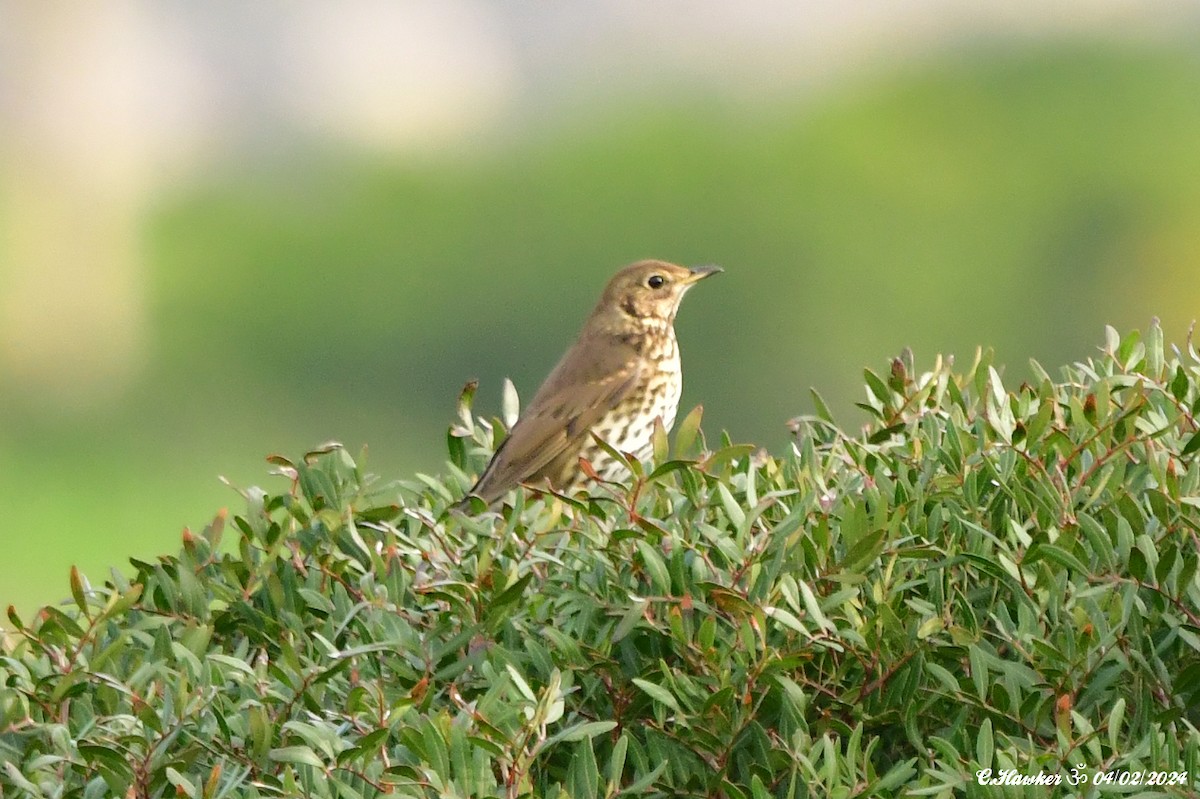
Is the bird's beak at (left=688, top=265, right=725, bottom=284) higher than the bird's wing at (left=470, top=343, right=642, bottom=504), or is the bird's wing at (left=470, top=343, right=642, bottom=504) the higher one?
the bird's beak at (left=688, top=265, right=725, bottom=284)

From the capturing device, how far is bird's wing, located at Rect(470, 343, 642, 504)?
489 cm

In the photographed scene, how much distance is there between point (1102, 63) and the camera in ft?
54.9

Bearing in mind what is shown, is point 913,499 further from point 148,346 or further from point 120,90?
point 120,90

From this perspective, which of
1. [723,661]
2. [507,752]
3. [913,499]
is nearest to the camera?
[507,752]

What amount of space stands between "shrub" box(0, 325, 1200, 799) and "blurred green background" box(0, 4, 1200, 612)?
876cm

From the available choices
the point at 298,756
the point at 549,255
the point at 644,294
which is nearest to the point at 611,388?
the point at 644,294

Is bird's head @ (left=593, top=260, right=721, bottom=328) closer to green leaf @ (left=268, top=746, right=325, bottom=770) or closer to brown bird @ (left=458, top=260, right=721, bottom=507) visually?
brown bird @ (left=458, top=260, right=721, bottom=507)

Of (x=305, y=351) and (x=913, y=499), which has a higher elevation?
(x=913, y=499)

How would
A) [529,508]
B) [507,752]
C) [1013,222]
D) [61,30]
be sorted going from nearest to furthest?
1. [507,752]
2. [529,508]
3. [1013,222]
4. [61,30]

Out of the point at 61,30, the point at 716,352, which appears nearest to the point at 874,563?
the point at 716,352

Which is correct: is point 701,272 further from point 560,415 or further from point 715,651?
point 715,651

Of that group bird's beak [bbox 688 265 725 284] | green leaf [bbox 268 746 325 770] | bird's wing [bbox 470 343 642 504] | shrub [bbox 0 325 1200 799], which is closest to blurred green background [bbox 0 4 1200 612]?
bird's beak [bbox 688 265 725 284]

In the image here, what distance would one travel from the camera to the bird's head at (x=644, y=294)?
607 cm

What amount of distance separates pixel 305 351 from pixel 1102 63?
26.1 feet
